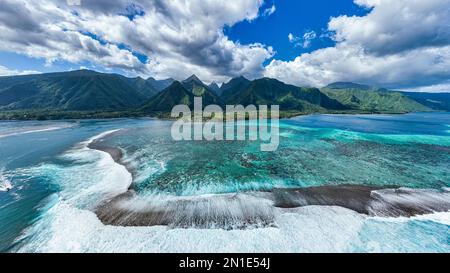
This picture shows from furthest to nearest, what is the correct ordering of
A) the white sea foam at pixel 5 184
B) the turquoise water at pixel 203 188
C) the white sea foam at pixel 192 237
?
the white sea foam at pixel 5 184 → the turquoise water at pixel 203 188 → the white sea foam at pixel 192 237

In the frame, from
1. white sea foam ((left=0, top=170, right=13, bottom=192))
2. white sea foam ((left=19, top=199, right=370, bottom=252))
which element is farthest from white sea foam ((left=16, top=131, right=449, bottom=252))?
white sea foam ((left=0, top=170, right=13, bottom=192))

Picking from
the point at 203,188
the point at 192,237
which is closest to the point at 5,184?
the point at 203,188

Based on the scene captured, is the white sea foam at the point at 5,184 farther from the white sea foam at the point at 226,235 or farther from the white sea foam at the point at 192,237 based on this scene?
the white sea foam at the point at 192,237

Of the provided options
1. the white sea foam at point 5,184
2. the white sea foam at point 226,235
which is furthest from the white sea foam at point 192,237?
the white sea foam at point 5,184

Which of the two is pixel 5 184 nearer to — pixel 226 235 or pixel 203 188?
pixel 203 188
